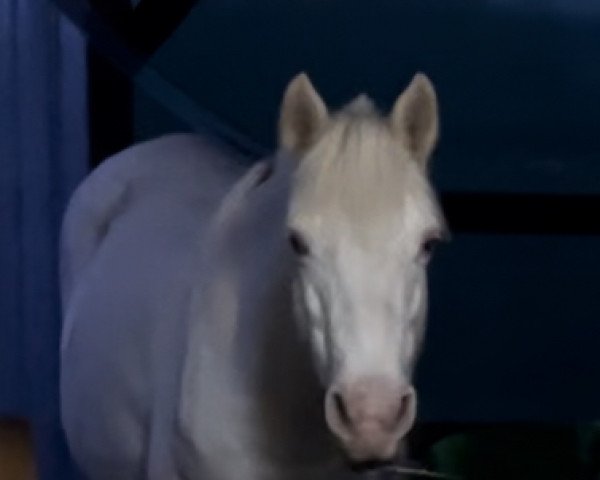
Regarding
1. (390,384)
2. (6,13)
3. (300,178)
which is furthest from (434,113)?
(6,13)

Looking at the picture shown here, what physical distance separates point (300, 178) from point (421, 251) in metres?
0.14

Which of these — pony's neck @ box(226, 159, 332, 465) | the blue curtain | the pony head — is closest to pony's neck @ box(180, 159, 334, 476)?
pony's neck @ box(226, 159, 332, 465)

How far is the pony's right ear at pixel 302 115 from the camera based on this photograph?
1.77m

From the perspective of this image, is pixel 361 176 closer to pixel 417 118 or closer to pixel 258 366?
pixel 417 118

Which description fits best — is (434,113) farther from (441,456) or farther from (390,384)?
(441,456)

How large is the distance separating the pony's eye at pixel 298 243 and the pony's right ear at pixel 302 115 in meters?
0.11

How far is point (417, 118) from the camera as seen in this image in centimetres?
179

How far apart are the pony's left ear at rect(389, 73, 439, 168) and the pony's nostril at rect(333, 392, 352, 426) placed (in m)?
0.27

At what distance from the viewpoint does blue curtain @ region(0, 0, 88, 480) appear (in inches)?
115

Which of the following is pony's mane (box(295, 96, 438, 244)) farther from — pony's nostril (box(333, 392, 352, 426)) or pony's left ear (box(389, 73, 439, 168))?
pony's nostril (box(333, 392, 352, 426))

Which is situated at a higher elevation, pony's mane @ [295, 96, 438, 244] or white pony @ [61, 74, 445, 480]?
pony's mane @ [295, 96, 438, 244]

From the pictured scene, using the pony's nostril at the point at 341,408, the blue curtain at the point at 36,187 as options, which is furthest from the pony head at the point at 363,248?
the blue curtain at the point at 36,187

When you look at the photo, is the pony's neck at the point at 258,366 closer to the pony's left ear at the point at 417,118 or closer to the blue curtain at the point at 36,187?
the pony's left ear at the point at 417,118

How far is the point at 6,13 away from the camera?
292cm
